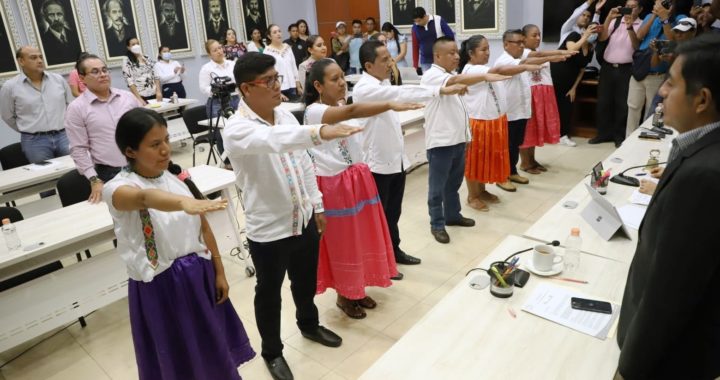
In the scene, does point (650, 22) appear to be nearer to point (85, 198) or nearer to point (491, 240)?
point (491, 240)

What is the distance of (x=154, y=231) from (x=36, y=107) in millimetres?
3661

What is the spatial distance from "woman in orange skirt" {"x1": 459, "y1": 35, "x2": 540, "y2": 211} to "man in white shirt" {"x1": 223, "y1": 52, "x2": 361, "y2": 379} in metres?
2.28

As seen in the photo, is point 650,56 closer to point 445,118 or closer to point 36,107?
point 445,118

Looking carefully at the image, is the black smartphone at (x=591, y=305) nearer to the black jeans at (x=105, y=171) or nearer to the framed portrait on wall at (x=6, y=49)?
the black jeans at (x=105, y=171)

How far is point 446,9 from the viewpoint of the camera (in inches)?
333

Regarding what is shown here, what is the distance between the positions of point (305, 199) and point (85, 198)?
2.08 m

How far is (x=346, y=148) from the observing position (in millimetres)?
2670

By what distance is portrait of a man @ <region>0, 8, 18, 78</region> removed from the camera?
6.92 m

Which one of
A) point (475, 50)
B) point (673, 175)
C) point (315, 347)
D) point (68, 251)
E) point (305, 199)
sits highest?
point (475, 50)

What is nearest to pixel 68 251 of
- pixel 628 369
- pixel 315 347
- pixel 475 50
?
pixel 315 347

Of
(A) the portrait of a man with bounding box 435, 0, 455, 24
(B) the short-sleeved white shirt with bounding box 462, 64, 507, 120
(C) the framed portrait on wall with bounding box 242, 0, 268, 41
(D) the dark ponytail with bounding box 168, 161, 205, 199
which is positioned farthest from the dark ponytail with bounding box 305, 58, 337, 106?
(C) the framed portrait on wall with bounding box 242, 0, 268, 41

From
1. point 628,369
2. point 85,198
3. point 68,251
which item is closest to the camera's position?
point 628,369

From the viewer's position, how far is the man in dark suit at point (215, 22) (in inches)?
371

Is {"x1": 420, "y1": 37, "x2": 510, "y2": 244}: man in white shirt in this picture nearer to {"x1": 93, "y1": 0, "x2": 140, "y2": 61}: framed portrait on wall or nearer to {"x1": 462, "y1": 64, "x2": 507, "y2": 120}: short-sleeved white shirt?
{"x1": 462, "y1": 64, "x2": 507, "y2": 120}: short-sleeved white shirt
